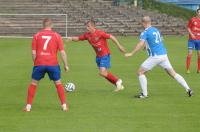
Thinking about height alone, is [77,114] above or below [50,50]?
below

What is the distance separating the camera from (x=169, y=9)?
209 ft

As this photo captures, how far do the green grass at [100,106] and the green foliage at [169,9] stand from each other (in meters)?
37.9

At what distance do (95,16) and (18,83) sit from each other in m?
37.5

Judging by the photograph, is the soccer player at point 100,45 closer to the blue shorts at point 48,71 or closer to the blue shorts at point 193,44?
the blue shorts at point 48,71

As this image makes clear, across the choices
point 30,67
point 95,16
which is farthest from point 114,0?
point 30,67

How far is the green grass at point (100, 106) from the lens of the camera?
11820mm

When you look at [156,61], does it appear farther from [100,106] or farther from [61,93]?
[61,93]

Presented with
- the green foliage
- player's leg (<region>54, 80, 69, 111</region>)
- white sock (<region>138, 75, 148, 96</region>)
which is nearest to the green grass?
player's leg (<region>54, 80, 69, 111</region>)

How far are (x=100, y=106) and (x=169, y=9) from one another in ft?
165

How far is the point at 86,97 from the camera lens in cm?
1602

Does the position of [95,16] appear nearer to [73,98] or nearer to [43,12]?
[43,12]

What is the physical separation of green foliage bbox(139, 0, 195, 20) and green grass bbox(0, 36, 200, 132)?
124ft

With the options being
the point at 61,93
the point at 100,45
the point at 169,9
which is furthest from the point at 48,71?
the point at 169,9

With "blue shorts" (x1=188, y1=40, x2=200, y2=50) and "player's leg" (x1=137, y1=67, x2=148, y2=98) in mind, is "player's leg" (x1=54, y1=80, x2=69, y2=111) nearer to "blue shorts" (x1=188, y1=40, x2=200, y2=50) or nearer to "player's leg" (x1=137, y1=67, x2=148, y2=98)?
"player's leg" (x1=137, y1=67, x2=148, y2=98)
